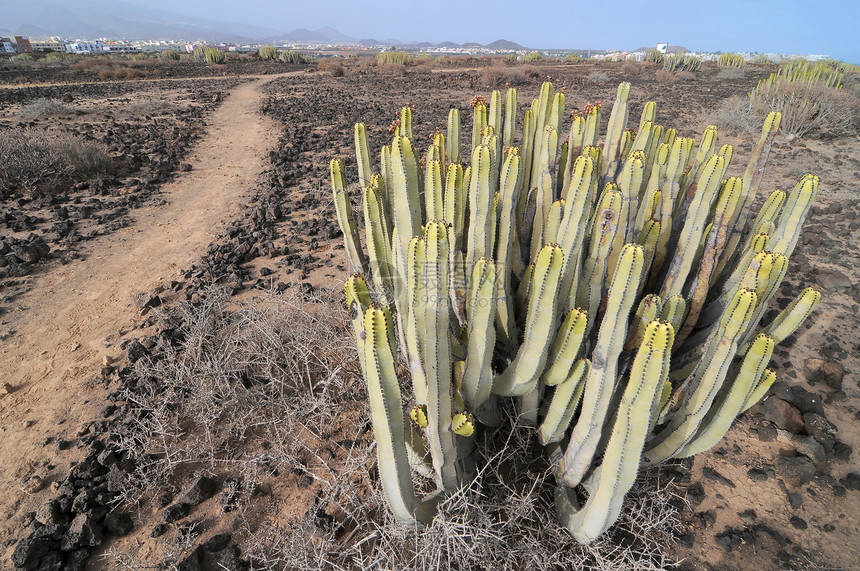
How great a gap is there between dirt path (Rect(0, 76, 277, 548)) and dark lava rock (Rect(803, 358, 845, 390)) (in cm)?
587

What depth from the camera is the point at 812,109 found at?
1027 cm

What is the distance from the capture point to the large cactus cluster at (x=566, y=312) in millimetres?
1940

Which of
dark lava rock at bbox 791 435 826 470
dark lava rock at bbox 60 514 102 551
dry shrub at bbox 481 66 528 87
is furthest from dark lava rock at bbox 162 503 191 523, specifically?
dry shrub at bbox 481 66 528 87

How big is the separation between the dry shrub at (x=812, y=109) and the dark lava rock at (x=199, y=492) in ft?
43.5

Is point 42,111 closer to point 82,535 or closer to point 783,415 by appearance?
point 82,535

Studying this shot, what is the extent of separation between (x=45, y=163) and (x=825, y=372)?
1158 centimetres

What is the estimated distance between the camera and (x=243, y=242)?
5.96 meters

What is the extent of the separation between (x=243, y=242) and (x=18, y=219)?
3.76m

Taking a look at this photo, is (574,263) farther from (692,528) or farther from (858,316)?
(858,316)

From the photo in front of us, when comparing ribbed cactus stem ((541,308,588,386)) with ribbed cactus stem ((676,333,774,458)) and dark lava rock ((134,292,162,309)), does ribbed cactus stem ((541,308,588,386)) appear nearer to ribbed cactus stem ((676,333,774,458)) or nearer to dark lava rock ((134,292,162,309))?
ribbed cactus stem ((676,333,774,458))

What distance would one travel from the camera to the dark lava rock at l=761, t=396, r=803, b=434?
3.18 metres

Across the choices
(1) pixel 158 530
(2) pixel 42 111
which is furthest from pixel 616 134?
(2) pixel 42 111

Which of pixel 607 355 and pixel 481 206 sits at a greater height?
pixel 481 206

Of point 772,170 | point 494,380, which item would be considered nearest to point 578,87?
point 772,170
